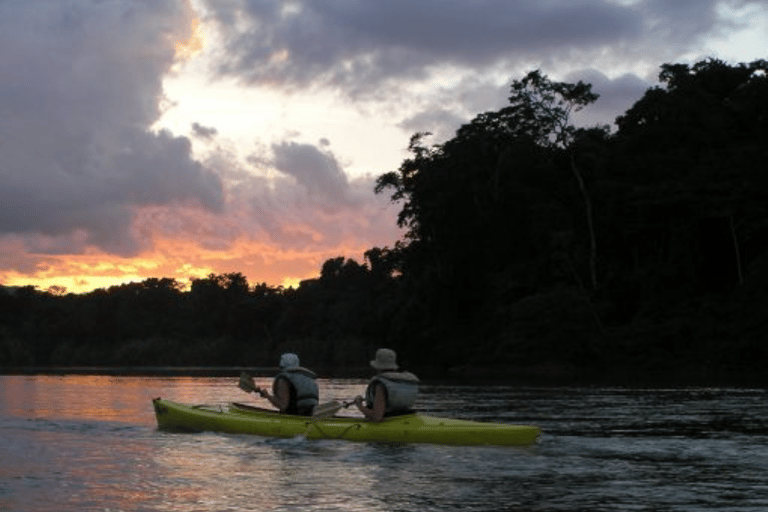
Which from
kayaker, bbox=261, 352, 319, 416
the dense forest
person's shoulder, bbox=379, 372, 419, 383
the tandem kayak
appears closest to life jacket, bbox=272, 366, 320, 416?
kayaker, bbox=261, 352, 319, 416

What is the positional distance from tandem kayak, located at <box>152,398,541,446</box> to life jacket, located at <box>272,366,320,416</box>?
0.30m

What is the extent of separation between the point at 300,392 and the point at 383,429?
1.95 meters

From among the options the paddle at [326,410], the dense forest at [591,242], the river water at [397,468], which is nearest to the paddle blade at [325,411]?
the paddle at [326,410]

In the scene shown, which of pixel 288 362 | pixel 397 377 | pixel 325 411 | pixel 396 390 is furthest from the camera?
pixel 288 362

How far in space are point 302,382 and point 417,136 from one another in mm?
47068

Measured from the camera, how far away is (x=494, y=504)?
1030 cm

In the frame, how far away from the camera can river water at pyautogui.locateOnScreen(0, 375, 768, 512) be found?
1048cm

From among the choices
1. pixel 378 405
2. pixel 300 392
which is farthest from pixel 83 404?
pixel 378 405

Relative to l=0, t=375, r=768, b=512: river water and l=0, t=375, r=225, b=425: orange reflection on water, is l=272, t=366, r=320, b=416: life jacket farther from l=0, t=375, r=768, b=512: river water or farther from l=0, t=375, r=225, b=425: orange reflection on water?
l=0, t=375, r=225, b=425: orange reflection on water

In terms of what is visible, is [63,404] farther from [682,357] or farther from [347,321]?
[347,321]

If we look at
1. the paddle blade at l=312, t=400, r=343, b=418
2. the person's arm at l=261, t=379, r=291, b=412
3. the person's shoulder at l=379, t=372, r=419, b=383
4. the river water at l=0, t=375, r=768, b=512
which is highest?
the person's shoulder at l=379, t=372, r=419, b=383

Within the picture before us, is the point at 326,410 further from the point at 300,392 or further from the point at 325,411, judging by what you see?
the point at 300,392

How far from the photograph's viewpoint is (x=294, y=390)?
16.6m

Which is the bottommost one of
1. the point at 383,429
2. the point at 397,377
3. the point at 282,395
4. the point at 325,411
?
the point at 383,429
